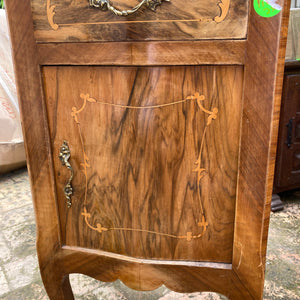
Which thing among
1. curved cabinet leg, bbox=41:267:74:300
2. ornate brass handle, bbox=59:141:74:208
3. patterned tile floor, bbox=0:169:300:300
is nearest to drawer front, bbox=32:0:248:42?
ornate brass handle, bbox=59:141:74:208

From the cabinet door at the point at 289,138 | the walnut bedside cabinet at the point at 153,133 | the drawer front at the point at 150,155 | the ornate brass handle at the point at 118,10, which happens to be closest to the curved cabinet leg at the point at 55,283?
the walnut bedside cabinet at the point at 153,133

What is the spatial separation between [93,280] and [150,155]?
0.70m

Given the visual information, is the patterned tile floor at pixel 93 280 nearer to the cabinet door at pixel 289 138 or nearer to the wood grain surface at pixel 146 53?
the cabinet door at pixel 289 138

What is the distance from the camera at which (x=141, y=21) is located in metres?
0.61

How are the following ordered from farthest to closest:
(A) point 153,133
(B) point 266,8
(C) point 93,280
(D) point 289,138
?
(D) point 289,138
(C) point 93,280
(A) point 153,133
(B) point 266,8

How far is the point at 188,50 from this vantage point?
61cm

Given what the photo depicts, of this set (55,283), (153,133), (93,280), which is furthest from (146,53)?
(93,280)

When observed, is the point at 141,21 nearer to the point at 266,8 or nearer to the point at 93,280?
the point at 266,8

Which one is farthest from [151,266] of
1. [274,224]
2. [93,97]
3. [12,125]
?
[12,125]

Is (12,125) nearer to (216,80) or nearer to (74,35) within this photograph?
(74,35)

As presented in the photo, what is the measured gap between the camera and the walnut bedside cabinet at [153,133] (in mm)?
603

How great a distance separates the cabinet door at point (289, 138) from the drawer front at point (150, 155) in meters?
0.88

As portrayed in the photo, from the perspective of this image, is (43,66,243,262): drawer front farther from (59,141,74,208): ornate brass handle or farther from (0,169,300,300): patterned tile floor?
(0,169,300,300): patterned tile floor

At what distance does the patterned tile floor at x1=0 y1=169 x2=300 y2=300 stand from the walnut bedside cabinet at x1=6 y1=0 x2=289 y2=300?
34cm
